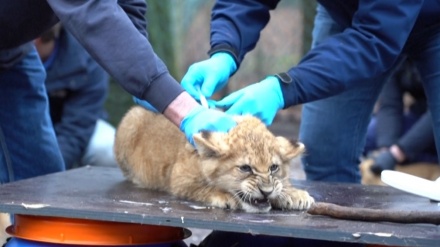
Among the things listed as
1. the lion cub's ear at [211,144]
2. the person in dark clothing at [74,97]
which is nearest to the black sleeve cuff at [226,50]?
the lion cub's ear at [211,144]

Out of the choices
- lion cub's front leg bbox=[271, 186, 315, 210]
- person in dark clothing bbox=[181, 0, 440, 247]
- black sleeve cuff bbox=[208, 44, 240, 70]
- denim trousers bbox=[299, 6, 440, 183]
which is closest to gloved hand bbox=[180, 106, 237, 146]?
person in dark clothing bbox=[181, 0, 440, 247]

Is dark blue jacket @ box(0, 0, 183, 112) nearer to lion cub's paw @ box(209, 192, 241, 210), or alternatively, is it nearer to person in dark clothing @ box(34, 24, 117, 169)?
lion cub's paw @ box(209, 192, 241, 210)

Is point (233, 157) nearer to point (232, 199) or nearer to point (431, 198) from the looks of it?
point (232, 199)

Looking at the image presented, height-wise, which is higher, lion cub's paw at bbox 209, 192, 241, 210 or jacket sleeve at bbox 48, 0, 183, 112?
jacket sleeve at bbox 48, 0, 183, 112

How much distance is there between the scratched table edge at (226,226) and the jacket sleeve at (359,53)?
882mm

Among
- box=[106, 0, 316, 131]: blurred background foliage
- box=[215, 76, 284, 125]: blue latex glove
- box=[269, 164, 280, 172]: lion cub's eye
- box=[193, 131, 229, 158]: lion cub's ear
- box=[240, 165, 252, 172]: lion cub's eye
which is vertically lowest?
box=[106, 0, 316, 131]: blurred background foliage

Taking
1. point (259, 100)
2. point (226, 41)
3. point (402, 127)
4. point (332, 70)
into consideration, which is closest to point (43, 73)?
point (226, 41)

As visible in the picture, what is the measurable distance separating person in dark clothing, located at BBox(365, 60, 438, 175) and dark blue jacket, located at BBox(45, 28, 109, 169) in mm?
2143

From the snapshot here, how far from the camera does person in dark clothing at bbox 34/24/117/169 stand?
6129 mm

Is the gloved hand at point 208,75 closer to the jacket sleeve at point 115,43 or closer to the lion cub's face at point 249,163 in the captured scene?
the lion cub's face at point 249,163

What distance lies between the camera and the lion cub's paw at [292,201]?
137 inches

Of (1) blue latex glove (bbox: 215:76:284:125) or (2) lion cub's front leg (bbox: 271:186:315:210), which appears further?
(1) blue latex glove (bbox: 215:76:284:125)

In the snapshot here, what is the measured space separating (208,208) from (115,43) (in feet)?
2.34

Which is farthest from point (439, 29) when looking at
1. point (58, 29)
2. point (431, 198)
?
point (58, 29)
